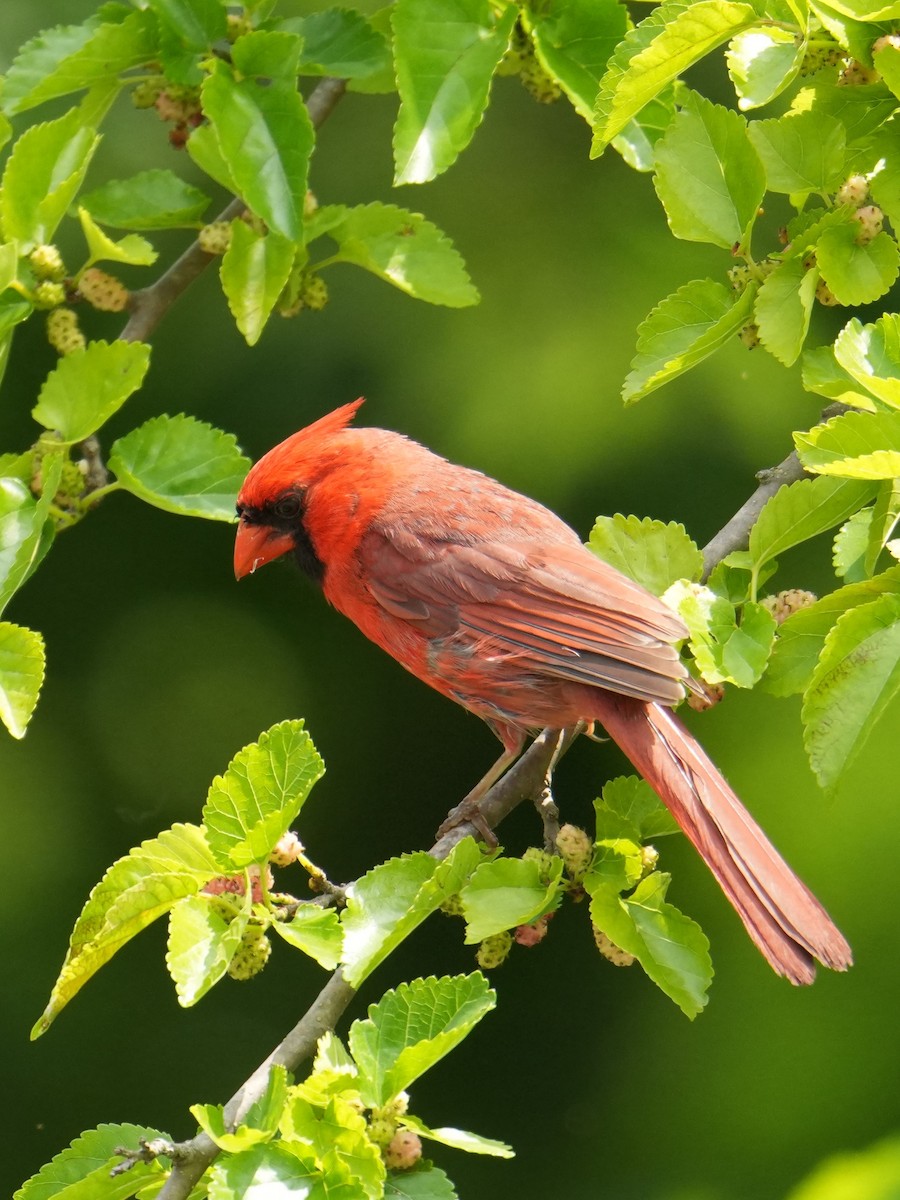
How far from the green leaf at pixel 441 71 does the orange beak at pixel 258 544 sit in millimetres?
1160

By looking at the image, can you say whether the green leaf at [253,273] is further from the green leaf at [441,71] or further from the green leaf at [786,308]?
the green leaf at [786,308]

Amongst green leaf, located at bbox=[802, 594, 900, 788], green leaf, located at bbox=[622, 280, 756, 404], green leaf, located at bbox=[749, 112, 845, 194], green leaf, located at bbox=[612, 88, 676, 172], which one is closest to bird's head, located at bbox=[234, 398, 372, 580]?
green leaf, located at bbox=[612, 88, 676, 172]

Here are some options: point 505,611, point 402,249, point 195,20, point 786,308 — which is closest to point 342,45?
point 195,20

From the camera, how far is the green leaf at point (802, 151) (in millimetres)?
2309

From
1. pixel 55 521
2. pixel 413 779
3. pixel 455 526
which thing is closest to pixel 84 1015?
pixel 413 779

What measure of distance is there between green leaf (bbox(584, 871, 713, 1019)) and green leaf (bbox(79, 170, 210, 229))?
53.2 inches

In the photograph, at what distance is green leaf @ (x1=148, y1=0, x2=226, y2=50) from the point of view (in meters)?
2.51

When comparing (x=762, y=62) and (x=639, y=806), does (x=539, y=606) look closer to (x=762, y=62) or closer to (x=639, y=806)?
(x=639, y=806)

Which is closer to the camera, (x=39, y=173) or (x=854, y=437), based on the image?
(x=854, y=437)

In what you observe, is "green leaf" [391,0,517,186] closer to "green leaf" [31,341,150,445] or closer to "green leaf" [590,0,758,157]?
"green leaf" [590,0,758,157]

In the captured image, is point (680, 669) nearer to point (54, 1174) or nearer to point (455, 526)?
point (455, 526)

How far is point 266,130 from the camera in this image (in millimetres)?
2439

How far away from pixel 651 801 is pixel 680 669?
235mm

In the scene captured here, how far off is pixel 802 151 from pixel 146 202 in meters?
1.09
